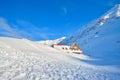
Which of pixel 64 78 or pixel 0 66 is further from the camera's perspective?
pixel 0 66

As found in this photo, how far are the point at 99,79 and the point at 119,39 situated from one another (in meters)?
147

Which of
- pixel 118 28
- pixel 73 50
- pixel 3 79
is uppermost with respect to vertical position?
pixel 118 28

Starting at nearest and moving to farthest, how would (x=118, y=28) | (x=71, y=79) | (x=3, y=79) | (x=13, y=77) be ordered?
(x=3, y=79) → (x=13, y=77) → (x=71, y=79) → (x=118, y=28)

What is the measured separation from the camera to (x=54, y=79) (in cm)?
1198

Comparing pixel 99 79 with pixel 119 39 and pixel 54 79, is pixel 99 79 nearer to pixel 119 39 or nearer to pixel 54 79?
pixel 54 79

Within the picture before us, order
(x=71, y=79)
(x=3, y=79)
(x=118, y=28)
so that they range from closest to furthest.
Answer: (x=3, y=79), (x=71, y=79), (x=118, y=28)

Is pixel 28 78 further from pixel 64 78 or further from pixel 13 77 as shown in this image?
pixel 64 78

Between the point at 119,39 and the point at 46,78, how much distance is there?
149 m

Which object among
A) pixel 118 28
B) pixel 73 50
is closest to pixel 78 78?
pixel 73 50

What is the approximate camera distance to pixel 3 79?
10.5 metres

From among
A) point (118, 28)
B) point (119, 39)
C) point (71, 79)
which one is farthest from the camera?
point (118, 28)

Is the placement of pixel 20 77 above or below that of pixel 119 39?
below

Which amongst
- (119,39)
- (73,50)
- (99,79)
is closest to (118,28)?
(119,39)

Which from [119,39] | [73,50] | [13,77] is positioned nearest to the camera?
[13,77]
